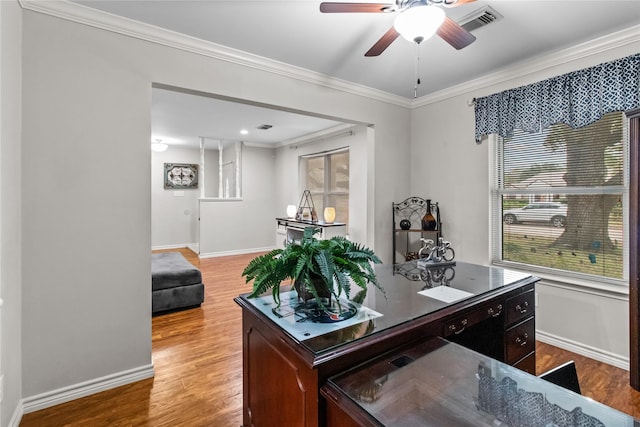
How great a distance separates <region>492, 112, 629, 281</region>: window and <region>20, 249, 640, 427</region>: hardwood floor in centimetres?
85

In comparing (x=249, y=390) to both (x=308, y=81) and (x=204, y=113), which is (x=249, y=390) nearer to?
(x=308, y=81)

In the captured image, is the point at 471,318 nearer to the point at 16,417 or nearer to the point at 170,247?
the point at 16,417

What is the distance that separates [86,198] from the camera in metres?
2.13

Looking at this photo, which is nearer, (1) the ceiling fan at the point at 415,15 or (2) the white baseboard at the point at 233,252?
(1) the ceiling fan at the point at 415,15

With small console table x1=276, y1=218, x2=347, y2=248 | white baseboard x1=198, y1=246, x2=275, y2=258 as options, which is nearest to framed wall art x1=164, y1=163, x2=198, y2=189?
white baseboard x1=198, y1=246, x2=275, y2=258

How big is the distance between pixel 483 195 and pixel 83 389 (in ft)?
12.7

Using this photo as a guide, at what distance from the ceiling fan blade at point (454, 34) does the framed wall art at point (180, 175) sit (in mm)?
7254

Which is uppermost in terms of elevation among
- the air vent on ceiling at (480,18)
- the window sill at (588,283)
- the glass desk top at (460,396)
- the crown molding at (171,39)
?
the air vent on ceiling at (480,18)

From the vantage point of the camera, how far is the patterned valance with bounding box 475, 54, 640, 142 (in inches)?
94.4

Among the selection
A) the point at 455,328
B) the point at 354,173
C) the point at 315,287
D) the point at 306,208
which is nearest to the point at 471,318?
the point at 455,328

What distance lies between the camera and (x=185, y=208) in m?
7.95

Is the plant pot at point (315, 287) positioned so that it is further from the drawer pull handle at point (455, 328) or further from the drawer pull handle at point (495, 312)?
the drawer pull handle at point (495, 312)

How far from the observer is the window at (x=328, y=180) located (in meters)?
5.95

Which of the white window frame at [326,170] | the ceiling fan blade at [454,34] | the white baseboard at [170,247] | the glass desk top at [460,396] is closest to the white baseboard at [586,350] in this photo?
the glass desk top at [460,396]
